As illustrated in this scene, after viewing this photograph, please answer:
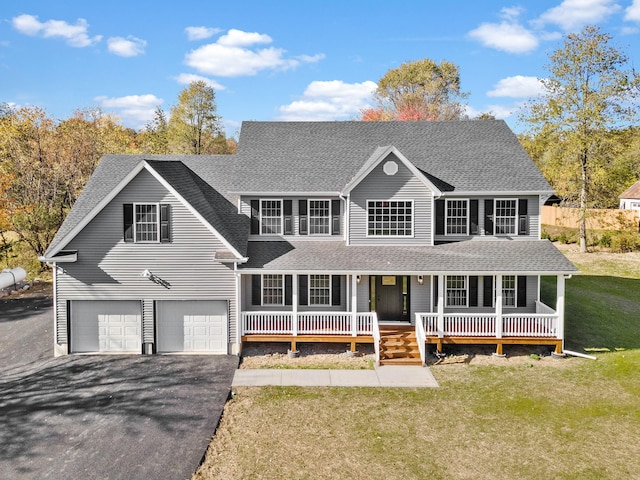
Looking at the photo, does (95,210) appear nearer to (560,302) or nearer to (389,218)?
(389,218)

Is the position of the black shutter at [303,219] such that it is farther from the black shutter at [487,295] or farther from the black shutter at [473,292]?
the black shutter at [487,295]

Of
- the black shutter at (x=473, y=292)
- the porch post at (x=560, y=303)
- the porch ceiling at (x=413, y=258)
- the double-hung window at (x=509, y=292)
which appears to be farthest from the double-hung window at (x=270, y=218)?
the porch post at (x=560, y=303)

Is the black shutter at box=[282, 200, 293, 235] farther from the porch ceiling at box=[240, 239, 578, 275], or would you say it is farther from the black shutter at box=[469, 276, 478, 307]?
the black shutter at box=[469, 276, 478, 307]

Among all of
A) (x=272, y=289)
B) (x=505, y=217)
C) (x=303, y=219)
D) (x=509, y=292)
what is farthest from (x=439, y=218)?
(x=272, y=289)

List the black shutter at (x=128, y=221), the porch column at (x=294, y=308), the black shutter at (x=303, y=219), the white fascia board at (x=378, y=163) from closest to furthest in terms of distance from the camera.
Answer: the black shutter at (x=128, y=221) < the porch column at (x=294, y=308) < the white fascia board at (x=378, y=163) < the black shutter at (x=303, y=219)

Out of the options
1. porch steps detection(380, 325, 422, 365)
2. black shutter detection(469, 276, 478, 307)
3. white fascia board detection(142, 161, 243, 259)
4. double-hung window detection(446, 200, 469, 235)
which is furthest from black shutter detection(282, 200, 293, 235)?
black shutter detection(469, 276, 478, 307)

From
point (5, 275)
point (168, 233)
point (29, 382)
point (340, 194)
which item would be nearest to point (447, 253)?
point (340, 194)
